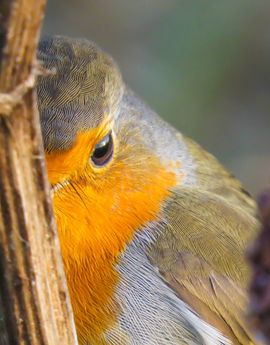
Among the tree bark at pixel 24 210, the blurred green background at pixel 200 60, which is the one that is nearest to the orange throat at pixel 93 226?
the tree bark at pixel 24 210

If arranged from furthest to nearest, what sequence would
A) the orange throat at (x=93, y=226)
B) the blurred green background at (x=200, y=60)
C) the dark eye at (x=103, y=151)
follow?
the blurred green background at (x=200, y=60), the dark eye at (x=103, y=151), the orange throat at (x=93, y=226)

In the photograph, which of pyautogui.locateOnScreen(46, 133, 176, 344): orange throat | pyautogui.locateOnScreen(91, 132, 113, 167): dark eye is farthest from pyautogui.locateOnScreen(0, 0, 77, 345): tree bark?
pyautogui.locateOnScreen(91, 132, 113, 167): dark eye

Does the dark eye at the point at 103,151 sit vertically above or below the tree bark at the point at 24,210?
above

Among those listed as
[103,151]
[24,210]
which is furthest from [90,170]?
[24,210]

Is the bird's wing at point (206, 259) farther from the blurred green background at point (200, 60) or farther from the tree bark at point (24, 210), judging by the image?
the blurred green background at point (200, 60)

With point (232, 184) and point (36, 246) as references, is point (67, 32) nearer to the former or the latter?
point (232, 184)

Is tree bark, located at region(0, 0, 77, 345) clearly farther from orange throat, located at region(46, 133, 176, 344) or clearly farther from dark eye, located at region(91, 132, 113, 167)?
dark eye, located at region(91, 132, 113, 167)

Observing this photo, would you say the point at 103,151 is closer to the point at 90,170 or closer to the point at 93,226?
the point at 90,170
